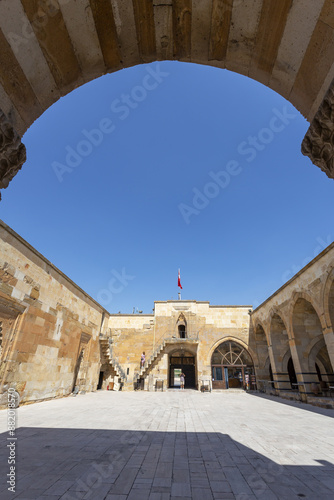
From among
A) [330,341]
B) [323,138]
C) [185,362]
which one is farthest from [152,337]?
[323,138]

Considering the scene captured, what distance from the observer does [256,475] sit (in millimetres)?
3203

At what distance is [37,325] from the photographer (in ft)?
34.4

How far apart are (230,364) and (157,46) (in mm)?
20782

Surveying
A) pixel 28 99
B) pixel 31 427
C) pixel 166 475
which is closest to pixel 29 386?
pixel 31 427

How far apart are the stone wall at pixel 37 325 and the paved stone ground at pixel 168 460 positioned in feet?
11.0

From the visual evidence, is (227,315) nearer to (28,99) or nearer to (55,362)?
(55,362)

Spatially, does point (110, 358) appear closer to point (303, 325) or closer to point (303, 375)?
point (303, 375)

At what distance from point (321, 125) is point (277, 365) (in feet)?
53.4

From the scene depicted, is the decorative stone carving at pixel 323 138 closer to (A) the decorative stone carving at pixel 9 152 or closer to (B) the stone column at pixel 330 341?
(A) the decorative stone carving at pixel 9 152

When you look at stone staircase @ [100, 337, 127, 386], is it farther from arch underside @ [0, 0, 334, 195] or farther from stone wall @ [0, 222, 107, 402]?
arch underside @ [0, 0, 334, 195]

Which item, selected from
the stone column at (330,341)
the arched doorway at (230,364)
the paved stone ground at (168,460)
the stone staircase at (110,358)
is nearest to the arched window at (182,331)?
the arched doorway at (230,364)

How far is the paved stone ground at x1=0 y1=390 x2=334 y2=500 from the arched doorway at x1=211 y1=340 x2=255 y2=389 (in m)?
13.3

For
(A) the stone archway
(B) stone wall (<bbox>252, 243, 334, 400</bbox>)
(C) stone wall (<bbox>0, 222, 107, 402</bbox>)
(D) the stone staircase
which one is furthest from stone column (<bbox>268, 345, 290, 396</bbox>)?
(C) stone wall (<bbox>0, 222, 107, 402</bbox>)

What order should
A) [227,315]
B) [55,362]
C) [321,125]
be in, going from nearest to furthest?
[321,125] < [55,362] < [227,315]
